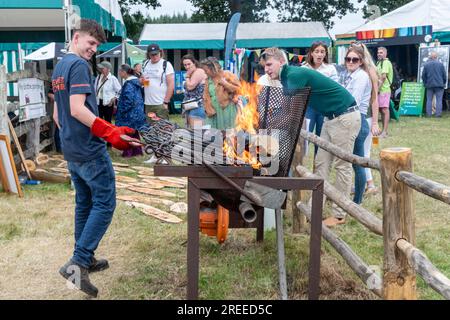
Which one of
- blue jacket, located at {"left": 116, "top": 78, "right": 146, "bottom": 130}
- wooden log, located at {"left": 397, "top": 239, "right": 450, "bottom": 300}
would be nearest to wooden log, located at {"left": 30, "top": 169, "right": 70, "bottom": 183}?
blue jacket, located at {"left": 116, "top": 78, "right": 146, "bottom": 130}

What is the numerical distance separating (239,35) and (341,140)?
14991mm

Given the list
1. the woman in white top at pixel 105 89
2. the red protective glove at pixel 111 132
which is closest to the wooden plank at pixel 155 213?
the red protective glove at pixel 111 132

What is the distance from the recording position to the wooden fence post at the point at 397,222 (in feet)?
10.2

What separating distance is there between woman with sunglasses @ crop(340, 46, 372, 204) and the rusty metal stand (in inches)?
97.6

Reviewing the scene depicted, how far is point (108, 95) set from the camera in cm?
1023

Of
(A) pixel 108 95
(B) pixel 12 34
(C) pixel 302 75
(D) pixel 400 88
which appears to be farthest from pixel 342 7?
(C) pixel 302 75

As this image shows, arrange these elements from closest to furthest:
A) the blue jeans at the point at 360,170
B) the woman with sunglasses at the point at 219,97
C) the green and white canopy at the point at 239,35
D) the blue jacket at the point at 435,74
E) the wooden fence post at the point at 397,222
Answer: the wooden fence post at the point at 397,222 < the blue jeans at the point at 360,170 < the woman with sunglasses at the point at 219,97 < the blue jacket at the point at 435,74 < the green and white canopy at the point at 239,35

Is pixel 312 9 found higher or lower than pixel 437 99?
Answer: higher

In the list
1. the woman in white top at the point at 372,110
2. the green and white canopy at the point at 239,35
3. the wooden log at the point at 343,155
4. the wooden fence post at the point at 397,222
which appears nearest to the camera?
the wooden fence post at the point at 397,222

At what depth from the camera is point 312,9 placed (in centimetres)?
4269

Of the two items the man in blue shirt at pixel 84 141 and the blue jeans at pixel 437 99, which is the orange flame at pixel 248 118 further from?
the blue jeans at pixel 437 99

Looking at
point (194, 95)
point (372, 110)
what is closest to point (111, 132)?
point (372, 110)

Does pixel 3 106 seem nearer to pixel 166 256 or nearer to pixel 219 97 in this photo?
pixel 219 97

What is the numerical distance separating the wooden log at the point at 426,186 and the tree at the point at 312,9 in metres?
38.5
